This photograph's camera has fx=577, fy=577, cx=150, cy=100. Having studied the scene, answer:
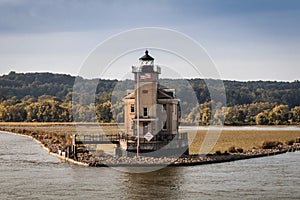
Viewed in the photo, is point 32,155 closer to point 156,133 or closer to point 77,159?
point 77,159

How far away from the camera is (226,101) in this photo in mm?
118125

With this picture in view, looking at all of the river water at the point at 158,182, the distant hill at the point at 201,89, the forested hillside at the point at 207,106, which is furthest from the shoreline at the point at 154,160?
the distant hill at the point at 201,89

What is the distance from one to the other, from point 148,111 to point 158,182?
9.60 m

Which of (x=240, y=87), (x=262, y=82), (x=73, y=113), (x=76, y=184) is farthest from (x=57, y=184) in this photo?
(x=262, y=82)

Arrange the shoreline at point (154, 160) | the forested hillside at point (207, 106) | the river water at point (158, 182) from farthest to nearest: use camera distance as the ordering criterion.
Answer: the forested hillside at point (207, 106)
the shoreline at point (154, 160)
the river water at point (158, 182)

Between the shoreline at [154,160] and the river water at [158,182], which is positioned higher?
the shoreline at [154,160]

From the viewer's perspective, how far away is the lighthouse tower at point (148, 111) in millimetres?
33188

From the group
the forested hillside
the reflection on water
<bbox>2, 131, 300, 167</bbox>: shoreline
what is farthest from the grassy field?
the reflection on water

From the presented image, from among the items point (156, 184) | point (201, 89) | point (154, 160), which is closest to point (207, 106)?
point (201, 89)

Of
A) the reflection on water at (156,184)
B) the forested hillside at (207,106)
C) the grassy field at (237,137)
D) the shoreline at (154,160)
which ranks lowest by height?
the reflection on water at (156,184)

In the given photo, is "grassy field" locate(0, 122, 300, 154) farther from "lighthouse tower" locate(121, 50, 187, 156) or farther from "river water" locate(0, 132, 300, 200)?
"river water" locate(0, 132, 300, 200)

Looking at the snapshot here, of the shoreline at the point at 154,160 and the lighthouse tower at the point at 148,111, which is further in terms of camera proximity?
the lighthouse tower at the point at 148,111

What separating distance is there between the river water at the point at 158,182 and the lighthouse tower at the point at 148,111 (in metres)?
3.98

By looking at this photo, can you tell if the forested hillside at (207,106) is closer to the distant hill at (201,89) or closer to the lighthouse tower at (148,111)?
the distant hill at (201,89)
